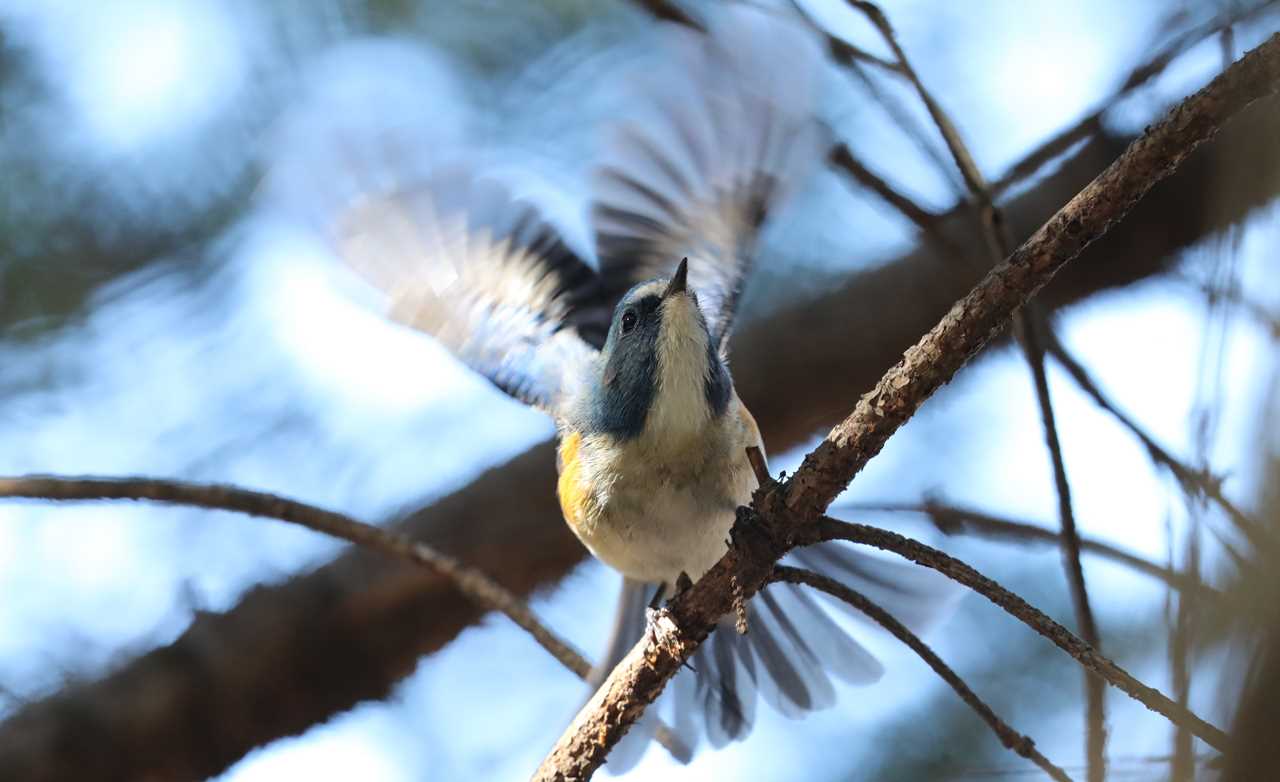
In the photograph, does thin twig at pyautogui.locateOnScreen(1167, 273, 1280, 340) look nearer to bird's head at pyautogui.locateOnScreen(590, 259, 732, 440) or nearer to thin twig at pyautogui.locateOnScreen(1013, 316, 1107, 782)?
thin twig at pyautogui.locateOnScreen(1013, 316, 1107, 782)

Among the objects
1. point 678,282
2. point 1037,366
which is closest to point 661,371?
point 678,282

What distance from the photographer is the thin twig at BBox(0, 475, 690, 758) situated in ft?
6.21

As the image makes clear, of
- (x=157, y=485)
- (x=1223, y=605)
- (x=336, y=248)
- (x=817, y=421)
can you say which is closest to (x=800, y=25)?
(x=817, y=421)

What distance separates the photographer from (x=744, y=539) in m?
1.37

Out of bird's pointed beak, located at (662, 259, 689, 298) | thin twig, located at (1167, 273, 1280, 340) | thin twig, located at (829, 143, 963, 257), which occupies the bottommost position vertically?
thin twig, located at (1167, 273, 1280, 340)

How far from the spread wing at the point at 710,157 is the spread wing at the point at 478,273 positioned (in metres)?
0.14

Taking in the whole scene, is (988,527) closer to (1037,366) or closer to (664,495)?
(1037,366)

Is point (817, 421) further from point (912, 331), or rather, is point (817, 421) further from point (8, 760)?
point (8, 760)

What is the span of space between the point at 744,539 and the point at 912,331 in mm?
1218

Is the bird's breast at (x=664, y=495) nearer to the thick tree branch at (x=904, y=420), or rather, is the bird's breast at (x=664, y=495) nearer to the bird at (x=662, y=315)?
the bird at (x=662, y=315)

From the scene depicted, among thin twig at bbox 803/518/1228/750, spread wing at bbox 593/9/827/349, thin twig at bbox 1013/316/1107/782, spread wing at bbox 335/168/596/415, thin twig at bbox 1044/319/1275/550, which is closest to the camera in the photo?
thin twig at bbox 1044/319/1275/550

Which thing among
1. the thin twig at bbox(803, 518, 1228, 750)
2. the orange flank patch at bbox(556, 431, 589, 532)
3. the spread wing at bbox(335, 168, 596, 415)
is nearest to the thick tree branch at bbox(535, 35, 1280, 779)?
the thin twig at bbox(803, 518, 1228, 750)

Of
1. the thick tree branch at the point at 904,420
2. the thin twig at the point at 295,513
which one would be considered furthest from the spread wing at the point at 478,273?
the thick tree branch at the point at 904,420

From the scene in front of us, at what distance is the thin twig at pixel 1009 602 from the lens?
107cm
